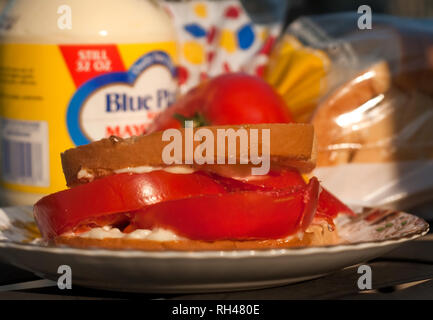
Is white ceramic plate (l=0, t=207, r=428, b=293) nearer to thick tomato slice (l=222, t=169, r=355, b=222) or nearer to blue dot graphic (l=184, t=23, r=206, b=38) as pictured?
thick tomato slice (l=222, t=169, r=355, b=222)

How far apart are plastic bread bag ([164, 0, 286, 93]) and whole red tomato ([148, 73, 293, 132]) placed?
27 centimetres

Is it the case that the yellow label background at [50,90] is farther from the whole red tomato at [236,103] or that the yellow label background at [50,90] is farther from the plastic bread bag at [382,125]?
the plastic bread bag at [382,125]

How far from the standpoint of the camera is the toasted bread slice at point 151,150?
0.77 m

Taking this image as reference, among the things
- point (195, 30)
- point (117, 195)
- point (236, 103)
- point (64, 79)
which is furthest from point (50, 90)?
point (195, 30)

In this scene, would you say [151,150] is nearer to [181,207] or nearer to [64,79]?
[181,207]

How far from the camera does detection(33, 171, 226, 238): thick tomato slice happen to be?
775 millimetres

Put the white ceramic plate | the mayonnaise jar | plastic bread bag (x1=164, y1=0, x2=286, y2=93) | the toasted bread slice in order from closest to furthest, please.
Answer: the white ceramic plate
the toasted bread slice
the mayonnaise jar
plastic bread bag (x1=164, y1=0, x2=286, y2=93)

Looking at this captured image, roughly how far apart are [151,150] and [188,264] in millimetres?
174

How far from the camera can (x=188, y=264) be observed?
66cm

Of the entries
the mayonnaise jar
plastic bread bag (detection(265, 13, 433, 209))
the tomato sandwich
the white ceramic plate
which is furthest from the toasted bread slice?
plastic bread bag (detection(265, 13, 433, 209))

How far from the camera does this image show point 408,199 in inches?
50.8

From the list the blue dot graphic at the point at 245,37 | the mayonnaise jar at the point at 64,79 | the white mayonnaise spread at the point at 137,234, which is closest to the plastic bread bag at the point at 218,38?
the blue dot graphic at the point at 245,37

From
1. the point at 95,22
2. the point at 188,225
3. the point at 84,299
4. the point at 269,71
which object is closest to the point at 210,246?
the point at 188,225
